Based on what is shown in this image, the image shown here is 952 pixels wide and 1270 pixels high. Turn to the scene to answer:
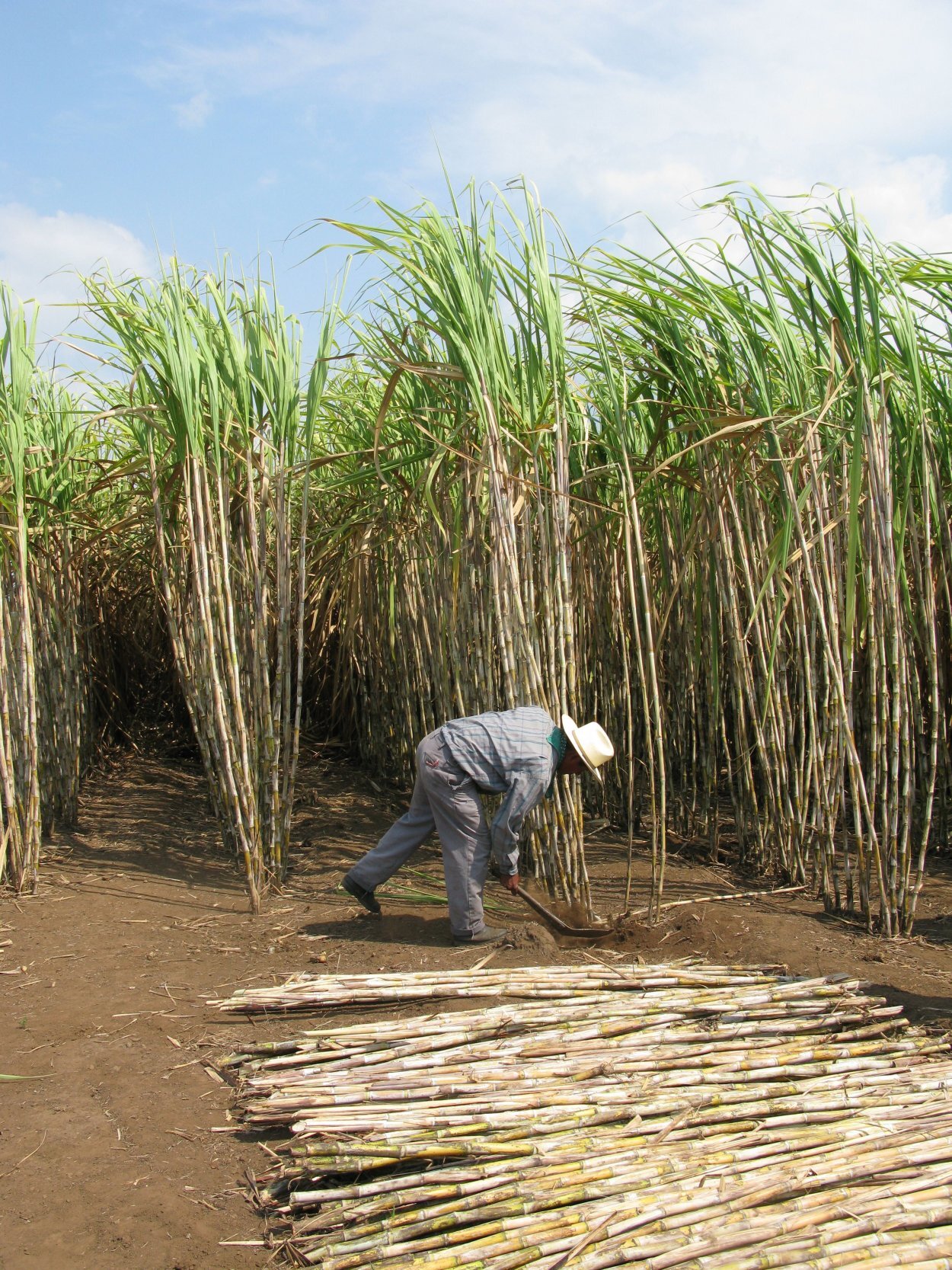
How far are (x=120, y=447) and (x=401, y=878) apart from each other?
3.21m

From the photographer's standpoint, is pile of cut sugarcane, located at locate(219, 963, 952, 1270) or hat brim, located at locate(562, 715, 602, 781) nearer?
pile of cut sugarcane, located at locate(219, 963, 952, 1270)

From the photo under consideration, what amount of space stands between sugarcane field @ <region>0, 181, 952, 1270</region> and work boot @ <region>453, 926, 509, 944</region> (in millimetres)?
17

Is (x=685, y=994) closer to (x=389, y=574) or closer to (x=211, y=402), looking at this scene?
(x=211, y=402)

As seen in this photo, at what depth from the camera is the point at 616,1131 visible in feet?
6.57

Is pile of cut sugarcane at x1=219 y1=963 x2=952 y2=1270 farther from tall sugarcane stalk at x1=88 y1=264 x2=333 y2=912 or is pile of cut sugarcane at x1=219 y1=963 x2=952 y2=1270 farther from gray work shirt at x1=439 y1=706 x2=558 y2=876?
tall sugarcane stalk at x1=88 y1=264 x2=333 y2=912

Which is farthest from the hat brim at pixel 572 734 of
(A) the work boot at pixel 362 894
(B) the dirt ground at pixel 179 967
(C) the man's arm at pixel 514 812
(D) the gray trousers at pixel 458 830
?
(A) the work boot at pixel 362 894

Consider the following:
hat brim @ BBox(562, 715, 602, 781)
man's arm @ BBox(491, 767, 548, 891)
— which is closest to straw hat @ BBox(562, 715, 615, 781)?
hat brim @ BBox(562, 715, 602, 781)

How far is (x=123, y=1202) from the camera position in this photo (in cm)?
199

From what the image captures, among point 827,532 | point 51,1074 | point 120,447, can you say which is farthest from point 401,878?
point 120,447

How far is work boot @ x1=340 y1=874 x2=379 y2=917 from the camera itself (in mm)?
3574

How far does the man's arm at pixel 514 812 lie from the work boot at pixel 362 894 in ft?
1.98

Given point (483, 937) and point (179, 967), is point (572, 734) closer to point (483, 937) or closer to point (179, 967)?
point (483, 937)

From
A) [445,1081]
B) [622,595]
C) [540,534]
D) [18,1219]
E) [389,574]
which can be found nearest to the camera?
[18,1219]

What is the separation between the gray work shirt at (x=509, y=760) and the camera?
319cm
